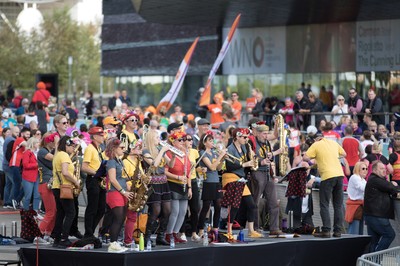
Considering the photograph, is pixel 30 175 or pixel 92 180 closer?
pixel 92 180

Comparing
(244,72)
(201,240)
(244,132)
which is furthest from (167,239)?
(244,72)

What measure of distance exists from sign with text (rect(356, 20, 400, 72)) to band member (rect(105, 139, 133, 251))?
21.2m

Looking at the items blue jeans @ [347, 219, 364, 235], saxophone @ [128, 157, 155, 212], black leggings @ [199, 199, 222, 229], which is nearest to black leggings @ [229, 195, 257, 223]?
black leggings @ [199, 199, 222, 229]

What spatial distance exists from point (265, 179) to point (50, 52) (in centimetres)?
5514

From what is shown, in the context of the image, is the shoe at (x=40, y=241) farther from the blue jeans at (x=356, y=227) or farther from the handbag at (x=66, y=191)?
the blue jeans at (x=356, y=227)

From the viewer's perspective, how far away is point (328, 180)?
1852cm

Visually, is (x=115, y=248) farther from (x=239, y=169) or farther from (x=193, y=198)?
(x=239, y=169)

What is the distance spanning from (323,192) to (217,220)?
69.1 inches

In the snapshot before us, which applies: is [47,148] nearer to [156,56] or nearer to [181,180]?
[181,180]

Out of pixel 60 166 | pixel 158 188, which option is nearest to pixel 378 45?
pixel 158 188

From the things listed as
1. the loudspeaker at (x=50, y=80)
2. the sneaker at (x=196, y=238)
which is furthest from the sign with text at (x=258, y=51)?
the sneaker at (x=196, y=238)

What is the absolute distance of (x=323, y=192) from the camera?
60.9ft

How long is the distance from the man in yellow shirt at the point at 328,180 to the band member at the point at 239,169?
1.12 meters

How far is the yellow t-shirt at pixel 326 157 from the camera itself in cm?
1853
